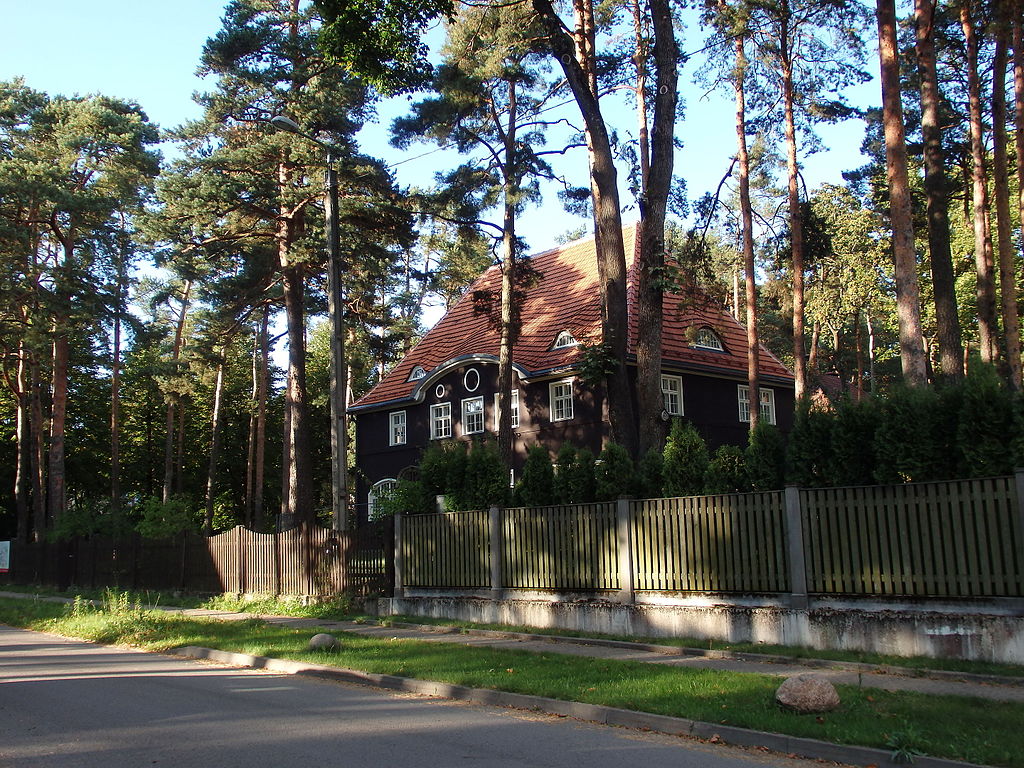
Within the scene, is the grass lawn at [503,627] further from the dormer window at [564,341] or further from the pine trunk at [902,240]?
the dormer window at [564,341]

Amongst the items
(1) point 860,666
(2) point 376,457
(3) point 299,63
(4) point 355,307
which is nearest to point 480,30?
(3) point 299,63

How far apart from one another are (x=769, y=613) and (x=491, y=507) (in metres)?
5.93

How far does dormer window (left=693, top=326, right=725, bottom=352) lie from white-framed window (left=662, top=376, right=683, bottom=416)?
6.58ft

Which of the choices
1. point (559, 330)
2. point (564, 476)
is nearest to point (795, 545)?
point (564, 476)

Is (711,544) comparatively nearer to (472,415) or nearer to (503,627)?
(503,627)

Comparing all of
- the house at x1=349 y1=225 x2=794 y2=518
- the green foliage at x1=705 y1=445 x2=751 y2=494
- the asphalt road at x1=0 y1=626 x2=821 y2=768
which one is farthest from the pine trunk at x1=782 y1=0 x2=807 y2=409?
the asphalt road at x1=0 y1=626 x2=821 y2=768

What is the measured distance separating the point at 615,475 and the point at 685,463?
4.60 ft

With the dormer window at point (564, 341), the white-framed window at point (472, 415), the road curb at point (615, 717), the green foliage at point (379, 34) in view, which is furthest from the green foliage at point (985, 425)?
the white-framed window at point (472, 415)

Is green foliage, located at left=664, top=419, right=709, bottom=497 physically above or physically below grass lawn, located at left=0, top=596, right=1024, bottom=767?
above

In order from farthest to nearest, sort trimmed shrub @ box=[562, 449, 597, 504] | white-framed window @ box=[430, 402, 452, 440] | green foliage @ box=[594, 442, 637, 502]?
white-framed window @ box=[430, 402, 452, 440], trimmed shrub @ box=[562, 449, 597, 504], green foliage @ box=[594, 442, 637, 502]

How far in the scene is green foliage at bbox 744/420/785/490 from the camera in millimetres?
13008

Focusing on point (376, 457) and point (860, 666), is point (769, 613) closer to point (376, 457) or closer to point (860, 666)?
point (860, 666)

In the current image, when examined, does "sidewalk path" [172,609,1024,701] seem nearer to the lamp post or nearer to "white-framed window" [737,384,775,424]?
the lamp post

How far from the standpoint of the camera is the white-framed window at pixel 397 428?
37688 mm
